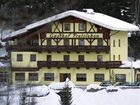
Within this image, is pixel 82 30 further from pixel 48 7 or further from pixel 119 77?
pixel 48 7

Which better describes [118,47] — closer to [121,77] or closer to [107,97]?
[121,77]

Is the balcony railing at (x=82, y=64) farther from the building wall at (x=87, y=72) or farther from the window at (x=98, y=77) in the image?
the window at (x=98, y=77)

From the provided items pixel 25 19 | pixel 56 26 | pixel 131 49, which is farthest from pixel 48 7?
pixel 25 19

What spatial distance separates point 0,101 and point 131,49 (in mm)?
55804

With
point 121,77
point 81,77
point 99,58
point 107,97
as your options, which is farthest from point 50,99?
point 121,77

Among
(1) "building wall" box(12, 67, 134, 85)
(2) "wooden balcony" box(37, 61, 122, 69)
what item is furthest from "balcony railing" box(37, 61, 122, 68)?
(1) "building wall" box(12, 67, 134, 85)

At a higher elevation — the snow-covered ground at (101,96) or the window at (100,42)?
the window at (100,42)

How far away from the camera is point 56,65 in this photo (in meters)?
57.5

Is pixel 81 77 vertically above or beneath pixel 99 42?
beneath

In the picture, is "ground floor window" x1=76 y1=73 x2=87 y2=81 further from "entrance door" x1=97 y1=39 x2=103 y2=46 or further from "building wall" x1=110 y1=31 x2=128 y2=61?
"building wall" x1=110 y1=31 x2=128 y2=61

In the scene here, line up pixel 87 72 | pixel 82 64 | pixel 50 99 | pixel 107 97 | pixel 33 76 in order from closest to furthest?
pixel 50 99
pixel 107 97
pixel 82 64
pixel 33 76
pixel 87 72

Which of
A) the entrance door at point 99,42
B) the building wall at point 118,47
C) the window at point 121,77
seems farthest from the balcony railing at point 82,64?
the entrance door at point 99,42

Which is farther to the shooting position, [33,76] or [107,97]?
[33,76]

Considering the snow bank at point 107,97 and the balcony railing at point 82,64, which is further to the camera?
the balcony railing at point 82,64
